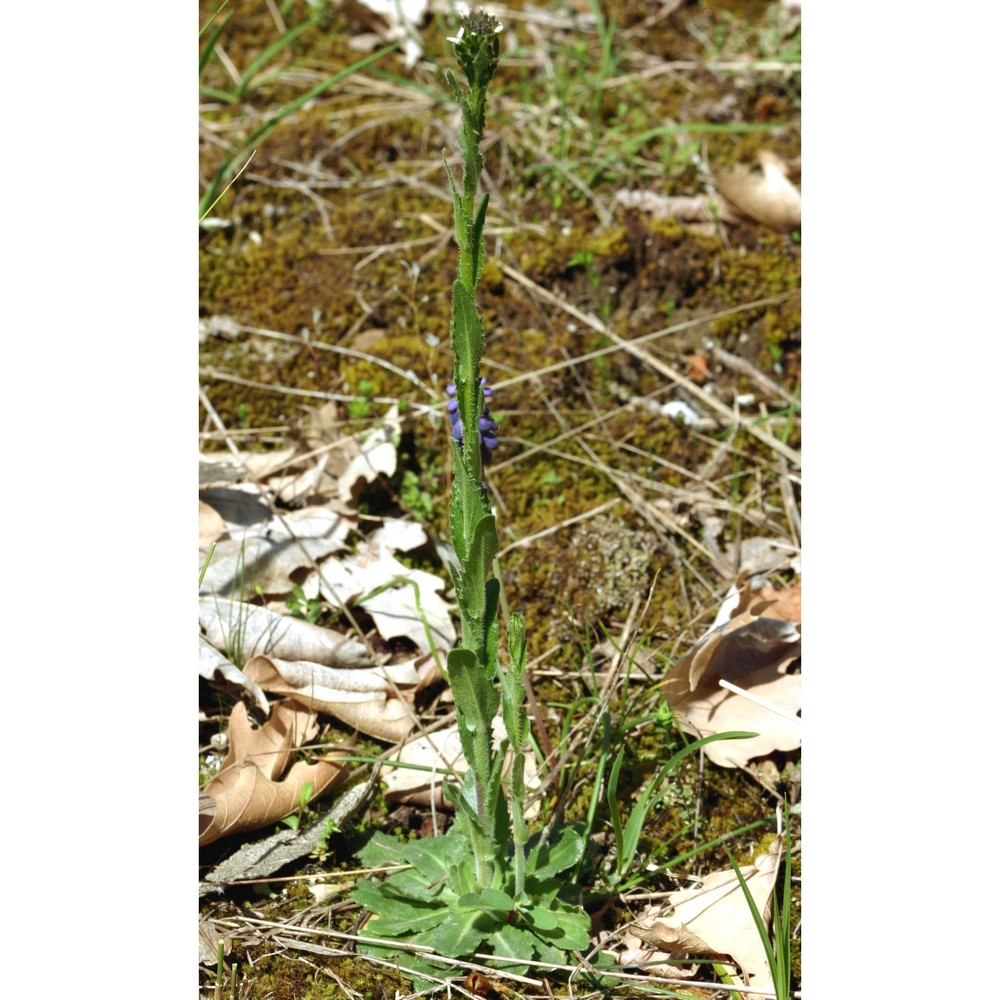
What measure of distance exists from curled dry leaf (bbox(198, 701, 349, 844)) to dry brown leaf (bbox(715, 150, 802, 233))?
242 centimetres

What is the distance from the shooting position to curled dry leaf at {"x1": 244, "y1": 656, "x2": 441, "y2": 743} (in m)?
2.49

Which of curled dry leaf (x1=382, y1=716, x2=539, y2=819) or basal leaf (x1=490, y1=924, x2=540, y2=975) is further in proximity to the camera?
curled dry leaf (x1=382, y1=716, x2=539, y2=819)

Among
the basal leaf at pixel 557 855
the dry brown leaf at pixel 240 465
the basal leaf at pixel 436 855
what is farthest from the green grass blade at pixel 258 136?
the basal leaf at pixel 557 855

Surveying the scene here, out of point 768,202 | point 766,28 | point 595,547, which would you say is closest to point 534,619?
point 595,547

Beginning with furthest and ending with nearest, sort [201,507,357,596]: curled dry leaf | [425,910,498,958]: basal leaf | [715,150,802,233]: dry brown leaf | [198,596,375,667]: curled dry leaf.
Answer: [715,150,802,233]: dry brown leaf < [201,507,357,596]: curled dry leaf < [198,596,375,667]: curled dry leaf < [425,910,498,958]: basal leaf

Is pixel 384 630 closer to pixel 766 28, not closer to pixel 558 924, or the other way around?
pixel 558 924

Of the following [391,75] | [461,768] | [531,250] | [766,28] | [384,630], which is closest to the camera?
[461,768]

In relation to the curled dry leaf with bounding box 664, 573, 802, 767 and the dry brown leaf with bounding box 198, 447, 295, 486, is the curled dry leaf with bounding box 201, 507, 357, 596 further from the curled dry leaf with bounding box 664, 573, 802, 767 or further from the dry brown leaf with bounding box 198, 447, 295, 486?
the curled dry leaf with bounding box 664, 573, 802, 767

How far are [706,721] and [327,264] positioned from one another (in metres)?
2.09

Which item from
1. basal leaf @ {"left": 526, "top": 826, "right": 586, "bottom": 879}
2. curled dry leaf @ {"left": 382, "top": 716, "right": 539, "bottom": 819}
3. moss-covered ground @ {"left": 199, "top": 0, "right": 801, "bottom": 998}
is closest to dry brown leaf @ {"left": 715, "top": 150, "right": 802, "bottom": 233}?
moss-covered ground @ {"left": 199, "top": 0, "right": 801, "bottom": 998}

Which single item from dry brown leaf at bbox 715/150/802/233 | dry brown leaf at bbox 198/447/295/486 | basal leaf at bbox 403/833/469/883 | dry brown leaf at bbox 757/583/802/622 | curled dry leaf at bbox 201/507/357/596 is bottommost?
basal leaf at bbox 403/833/469/883

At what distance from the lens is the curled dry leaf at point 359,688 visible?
249 centimetres

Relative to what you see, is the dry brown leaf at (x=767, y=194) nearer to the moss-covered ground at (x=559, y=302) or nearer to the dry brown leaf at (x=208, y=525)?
the moss-covered ground at (x=559, y=302)

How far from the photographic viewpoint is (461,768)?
243 cm
